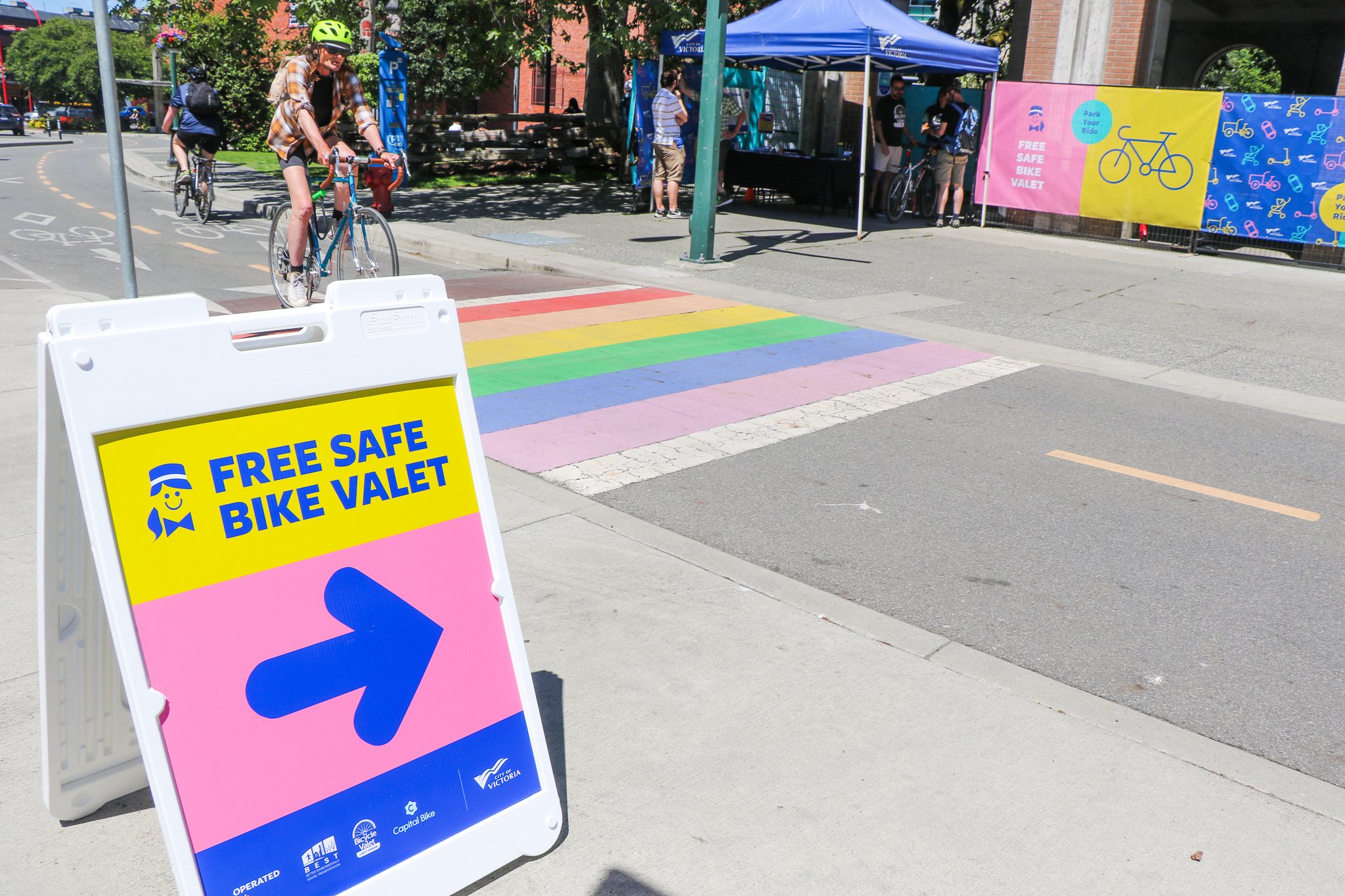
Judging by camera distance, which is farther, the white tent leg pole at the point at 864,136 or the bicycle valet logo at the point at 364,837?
the white tent leg pole at the point at 864,136

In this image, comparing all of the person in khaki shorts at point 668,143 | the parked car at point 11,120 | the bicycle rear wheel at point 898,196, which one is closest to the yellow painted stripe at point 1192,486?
the person in khaki shorts at point 668,143

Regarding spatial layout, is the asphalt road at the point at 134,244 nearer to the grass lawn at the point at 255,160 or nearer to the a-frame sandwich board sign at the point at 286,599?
the grass lawn at the point at 255,160

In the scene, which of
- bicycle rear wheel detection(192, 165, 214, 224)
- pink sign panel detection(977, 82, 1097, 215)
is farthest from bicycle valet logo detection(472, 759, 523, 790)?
pink sign panel detection(977, 82, 1097, 215)

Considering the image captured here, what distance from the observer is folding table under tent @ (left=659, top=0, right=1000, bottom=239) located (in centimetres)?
1414

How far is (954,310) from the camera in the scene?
10.8 metres

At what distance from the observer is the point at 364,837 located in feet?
8.16

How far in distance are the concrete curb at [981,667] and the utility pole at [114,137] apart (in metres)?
2.19

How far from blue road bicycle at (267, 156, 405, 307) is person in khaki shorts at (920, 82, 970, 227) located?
10.3 m

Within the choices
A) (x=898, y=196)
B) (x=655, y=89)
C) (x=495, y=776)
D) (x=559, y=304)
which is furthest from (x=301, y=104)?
(x=898, y=196)

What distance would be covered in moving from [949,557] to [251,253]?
35.7 ft

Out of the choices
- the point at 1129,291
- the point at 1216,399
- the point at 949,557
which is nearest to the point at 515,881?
the point at 949,557

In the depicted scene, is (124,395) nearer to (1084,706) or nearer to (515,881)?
(515,881)

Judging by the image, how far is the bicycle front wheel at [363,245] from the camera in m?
8.38

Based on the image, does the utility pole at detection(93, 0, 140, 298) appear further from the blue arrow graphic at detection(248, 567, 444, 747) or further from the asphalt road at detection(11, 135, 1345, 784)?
the blue arrow graphic at detection(248, 567, 444, 747)
